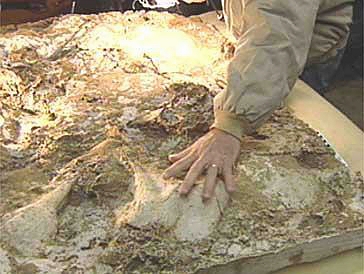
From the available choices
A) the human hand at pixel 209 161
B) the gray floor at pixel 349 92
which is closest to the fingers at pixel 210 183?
the human hand at pixel 209 161

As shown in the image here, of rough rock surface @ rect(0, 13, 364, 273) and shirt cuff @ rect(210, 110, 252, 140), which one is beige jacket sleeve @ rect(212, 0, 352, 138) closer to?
shirt cuff @ rect(210, 110, 252, 140)

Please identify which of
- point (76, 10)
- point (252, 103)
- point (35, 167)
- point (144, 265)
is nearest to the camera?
point (144, 265)

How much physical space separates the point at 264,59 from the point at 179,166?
271mm

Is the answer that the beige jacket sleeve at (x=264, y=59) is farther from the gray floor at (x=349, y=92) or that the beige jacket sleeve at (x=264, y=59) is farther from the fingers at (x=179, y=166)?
the gray floor at (x=349, y=92)

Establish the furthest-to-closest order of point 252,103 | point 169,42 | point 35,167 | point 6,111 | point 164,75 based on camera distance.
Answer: point 169,42
point 164,75
point 6,111
point 35,167
point 252,103

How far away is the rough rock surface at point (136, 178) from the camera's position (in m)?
1.25

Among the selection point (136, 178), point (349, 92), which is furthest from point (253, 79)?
point (349, 92)

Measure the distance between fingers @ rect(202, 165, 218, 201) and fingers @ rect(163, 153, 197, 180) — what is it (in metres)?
0.05

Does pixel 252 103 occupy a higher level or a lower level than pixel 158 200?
higher

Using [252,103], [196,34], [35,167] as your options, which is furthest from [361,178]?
[196,34]

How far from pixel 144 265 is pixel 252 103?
38cm

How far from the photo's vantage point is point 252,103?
135 cm

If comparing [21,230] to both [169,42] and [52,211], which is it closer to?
[52,211]

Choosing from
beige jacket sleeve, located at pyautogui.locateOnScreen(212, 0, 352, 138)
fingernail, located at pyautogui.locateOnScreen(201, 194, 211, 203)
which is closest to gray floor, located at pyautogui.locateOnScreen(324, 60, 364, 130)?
beige jacket sleeve, located at pyautogui.locateOnScreen(212, 0, 352, 138)
